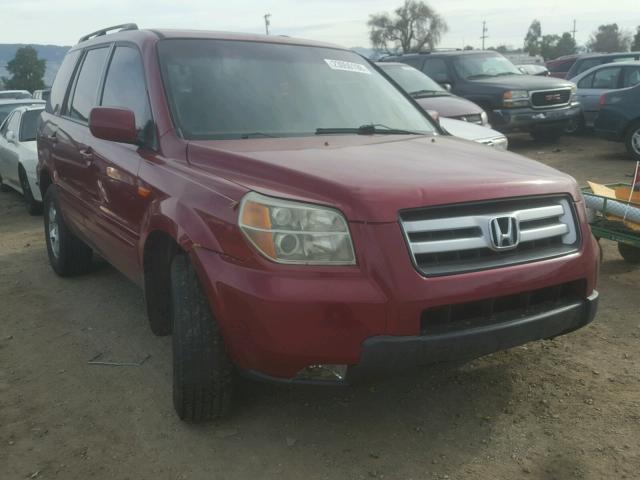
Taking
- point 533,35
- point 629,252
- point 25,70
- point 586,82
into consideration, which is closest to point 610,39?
point 533,35

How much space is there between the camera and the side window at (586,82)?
13.3 m

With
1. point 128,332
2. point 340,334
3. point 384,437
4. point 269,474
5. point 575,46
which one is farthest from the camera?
point 575,46

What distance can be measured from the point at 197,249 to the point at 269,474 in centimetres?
96

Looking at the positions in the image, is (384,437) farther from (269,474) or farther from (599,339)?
(599,339)

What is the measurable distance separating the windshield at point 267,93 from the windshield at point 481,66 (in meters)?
8.91

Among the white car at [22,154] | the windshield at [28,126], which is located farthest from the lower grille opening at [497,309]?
the windshield at [28,126]

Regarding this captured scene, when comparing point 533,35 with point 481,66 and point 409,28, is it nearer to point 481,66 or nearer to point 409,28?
point 409,28

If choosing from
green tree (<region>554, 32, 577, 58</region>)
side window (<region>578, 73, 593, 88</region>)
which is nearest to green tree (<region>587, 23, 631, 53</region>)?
green tree (<region>554, 32, 577, 58</region>)

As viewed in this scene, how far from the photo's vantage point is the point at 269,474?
2666 millimetres

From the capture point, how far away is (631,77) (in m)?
12.3

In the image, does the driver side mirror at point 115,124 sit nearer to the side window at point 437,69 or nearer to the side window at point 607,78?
the side window at point 437,69

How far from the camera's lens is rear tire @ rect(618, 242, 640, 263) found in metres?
5.21

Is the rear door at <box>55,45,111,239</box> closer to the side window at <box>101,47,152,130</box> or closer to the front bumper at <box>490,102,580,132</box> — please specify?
the side window at <box>101,47,152,130</box>

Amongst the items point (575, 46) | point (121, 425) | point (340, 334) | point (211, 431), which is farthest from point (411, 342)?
point (575, 46)
